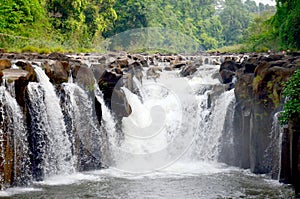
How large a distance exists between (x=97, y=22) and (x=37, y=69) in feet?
111

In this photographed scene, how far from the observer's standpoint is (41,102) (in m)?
13.5

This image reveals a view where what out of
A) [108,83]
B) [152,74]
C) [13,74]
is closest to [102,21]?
[152,74]

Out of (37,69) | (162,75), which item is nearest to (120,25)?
(162,75)

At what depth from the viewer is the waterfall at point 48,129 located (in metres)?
13.3

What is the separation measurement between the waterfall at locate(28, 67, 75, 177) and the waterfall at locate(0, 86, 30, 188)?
1.75ft

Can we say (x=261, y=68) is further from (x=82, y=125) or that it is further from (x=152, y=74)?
(x=152, y=74)

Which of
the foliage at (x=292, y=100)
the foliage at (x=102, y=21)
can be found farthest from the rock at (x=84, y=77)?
the foliage at (x=102, y=21)

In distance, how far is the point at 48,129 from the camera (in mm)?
13656

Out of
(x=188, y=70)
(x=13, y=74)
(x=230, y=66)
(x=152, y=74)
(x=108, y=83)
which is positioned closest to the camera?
(x=13, y=74)

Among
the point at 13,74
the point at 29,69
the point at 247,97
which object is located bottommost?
the point at 247,97

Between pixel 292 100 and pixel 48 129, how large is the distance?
21.7 feet

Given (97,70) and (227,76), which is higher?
(97,70)

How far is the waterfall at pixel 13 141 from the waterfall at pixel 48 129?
0.53 meters

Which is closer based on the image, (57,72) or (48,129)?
(48,129)
